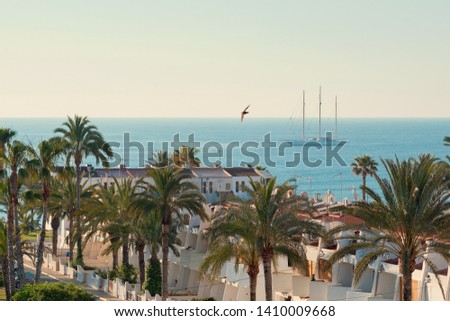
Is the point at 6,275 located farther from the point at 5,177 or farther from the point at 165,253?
the point at 165,253

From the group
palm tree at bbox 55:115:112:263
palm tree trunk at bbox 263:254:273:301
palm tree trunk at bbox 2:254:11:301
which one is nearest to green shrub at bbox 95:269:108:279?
palm tree at bbox 55:115:112:263

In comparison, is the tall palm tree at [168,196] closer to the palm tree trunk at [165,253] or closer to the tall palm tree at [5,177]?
the palm tree trunk at [165,253]

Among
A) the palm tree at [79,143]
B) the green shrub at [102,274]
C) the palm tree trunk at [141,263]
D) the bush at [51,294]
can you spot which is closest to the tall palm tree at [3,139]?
the bush at [51,294]

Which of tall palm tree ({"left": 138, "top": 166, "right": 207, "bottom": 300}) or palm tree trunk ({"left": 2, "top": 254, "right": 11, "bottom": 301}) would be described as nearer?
tall palm tree ({"left": 138, "top": 166, "right": 207, "bottom": 300})

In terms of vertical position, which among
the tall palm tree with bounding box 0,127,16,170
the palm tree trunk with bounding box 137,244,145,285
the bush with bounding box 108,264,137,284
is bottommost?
the bush with bounding box 108,264,137,284

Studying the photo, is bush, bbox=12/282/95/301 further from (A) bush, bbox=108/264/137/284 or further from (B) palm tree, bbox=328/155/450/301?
(B) palm tree, bbox=328/155/450/301

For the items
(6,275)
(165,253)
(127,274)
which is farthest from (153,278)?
(6,275)
